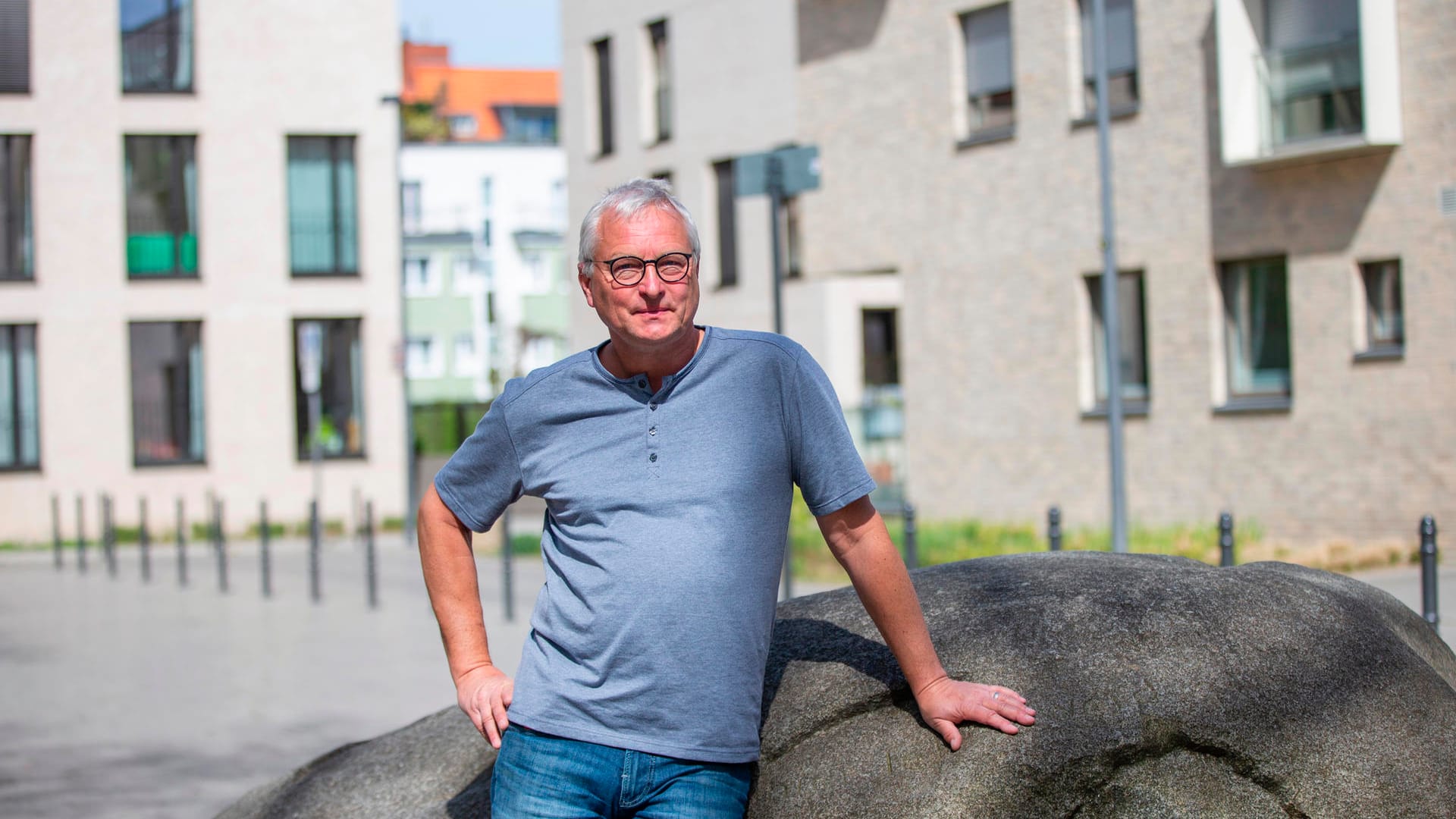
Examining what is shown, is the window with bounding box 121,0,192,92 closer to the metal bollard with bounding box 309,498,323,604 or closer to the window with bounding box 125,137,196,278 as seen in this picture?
the window with bounding box 125,137,196,278

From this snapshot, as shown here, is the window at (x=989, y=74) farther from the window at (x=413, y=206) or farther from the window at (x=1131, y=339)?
the window at (x=413, y=206)

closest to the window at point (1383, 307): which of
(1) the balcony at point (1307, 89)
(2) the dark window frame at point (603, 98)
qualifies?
(1) the balcony at point (1307, 89)

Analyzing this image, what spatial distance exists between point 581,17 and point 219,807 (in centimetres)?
2711

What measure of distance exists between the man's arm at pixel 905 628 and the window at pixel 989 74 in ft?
64.3

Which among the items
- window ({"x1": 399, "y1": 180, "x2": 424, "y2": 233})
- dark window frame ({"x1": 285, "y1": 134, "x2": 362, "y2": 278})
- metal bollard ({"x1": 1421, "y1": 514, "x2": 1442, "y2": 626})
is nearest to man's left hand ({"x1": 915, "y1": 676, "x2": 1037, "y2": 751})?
metal bollard ({"x1": 1421, "y1": 514, "x2": 1442, "y2": 626})

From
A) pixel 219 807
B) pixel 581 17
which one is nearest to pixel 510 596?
pixel 219 807

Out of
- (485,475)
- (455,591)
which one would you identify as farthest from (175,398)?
(485,475)

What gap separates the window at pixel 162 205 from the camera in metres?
31.1

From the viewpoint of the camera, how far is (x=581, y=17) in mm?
32812

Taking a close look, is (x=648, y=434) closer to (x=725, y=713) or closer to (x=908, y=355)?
(x=725, y=713)

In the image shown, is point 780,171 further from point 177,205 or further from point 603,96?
point 177,205

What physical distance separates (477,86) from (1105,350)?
65.0 metres

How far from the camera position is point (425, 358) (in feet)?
222

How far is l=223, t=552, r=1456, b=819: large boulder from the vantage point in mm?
3604
